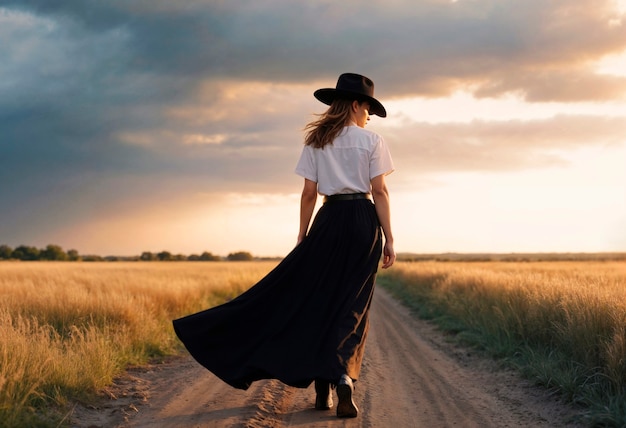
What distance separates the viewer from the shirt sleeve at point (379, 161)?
524cm

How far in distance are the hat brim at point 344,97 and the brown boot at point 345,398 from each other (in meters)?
2.44

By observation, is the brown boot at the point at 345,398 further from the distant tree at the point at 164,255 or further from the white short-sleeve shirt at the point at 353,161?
the distant tree at the point at 164,255

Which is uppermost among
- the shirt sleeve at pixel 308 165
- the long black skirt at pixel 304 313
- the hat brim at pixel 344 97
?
the hat brim at pixel 344 97

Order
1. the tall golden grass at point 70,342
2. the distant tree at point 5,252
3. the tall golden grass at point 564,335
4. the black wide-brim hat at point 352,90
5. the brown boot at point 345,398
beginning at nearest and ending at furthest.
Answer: the brown boot at point 345,398
the tall golden grass at point 70,342
the black wide-brim hat at point 352,90
the tall golden grass at point 564,335
the distant tree at point 5,252

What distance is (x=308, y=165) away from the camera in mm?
5430

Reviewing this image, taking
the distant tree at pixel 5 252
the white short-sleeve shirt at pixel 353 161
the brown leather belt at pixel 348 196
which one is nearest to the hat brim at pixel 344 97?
the white short-sleeve shirt at pixel 353 161

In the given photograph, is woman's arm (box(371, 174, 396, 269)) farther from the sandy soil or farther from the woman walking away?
the sandy soil

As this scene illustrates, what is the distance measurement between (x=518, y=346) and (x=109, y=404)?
548 cm

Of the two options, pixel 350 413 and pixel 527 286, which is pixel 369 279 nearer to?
pixel 350 413

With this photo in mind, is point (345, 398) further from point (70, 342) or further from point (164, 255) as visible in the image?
point (164, 255)

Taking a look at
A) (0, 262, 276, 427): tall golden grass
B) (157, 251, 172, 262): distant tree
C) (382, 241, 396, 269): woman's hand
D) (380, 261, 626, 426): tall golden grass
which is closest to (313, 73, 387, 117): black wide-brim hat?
(382, 241, 396, 269): woman's hand

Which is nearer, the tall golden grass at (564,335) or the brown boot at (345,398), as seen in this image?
the brown boot at (345,398)

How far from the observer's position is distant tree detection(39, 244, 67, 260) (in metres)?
80.8

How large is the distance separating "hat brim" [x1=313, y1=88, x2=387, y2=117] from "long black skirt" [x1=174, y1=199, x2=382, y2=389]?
936mm
